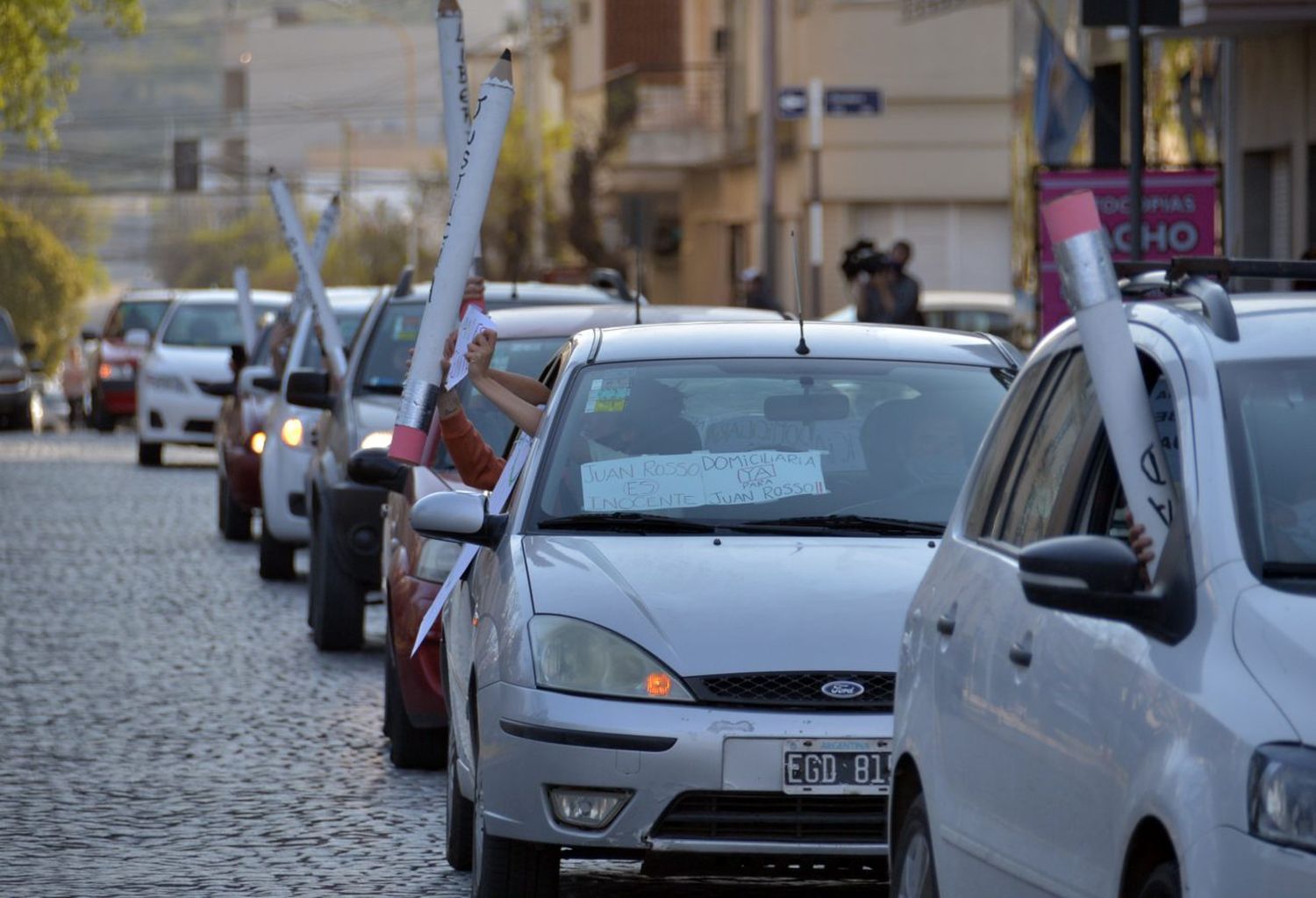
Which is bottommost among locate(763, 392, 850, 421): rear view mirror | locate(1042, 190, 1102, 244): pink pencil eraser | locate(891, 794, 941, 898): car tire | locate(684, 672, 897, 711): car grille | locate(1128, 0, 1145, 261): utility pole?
locate(891, 794, 941, 898): car tire

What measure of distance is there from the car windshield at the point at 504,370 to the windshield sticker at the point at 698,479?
2672 mm

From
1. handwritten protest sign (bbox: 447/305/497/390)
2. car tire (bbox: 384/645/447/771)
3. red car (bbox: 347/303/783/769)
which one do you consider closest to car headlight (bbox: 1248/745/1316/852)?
handwritten protest sign (bbox: 447/305/497/390)

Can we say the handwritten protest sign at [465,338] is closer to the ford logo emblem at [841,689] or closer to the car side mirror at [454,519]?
the car side mirror at [454,519]

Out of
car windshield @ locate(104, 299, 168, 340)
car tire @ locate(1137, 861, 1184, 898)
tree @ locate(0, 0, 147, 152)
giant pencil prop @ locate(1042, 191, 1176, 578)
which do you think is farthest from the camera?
car windshield @ locate(104, 299, 168, 340)

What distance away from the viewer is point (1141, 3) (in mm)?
13391

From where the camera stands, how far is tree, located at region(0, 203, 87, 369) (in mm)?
106438

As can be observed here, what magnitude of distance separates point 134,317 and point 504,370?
31310 mm

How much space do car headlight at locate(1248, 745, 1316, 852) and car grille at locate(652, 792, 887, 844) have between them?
9.40ft

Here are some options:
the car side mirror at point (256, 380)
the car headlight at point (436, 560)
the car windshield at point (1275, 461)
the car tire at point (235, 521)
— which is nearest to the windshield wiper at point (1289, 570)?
the car windshield at point (1275, 461)

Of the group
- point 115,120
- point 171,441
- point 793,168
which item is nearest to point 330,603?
point 171,441

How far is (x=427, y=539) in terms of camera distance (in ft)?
31.8

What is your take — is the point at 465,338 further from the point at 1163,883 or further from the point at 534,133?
the point at 534,133

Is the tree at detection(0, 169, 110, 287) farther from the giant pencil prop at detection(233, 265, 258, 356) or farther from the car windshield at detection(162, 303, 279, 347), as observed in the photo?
the giant pencil prop at detection(233, 265, 258, 356)

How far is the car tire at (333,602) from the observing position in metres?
13.4
